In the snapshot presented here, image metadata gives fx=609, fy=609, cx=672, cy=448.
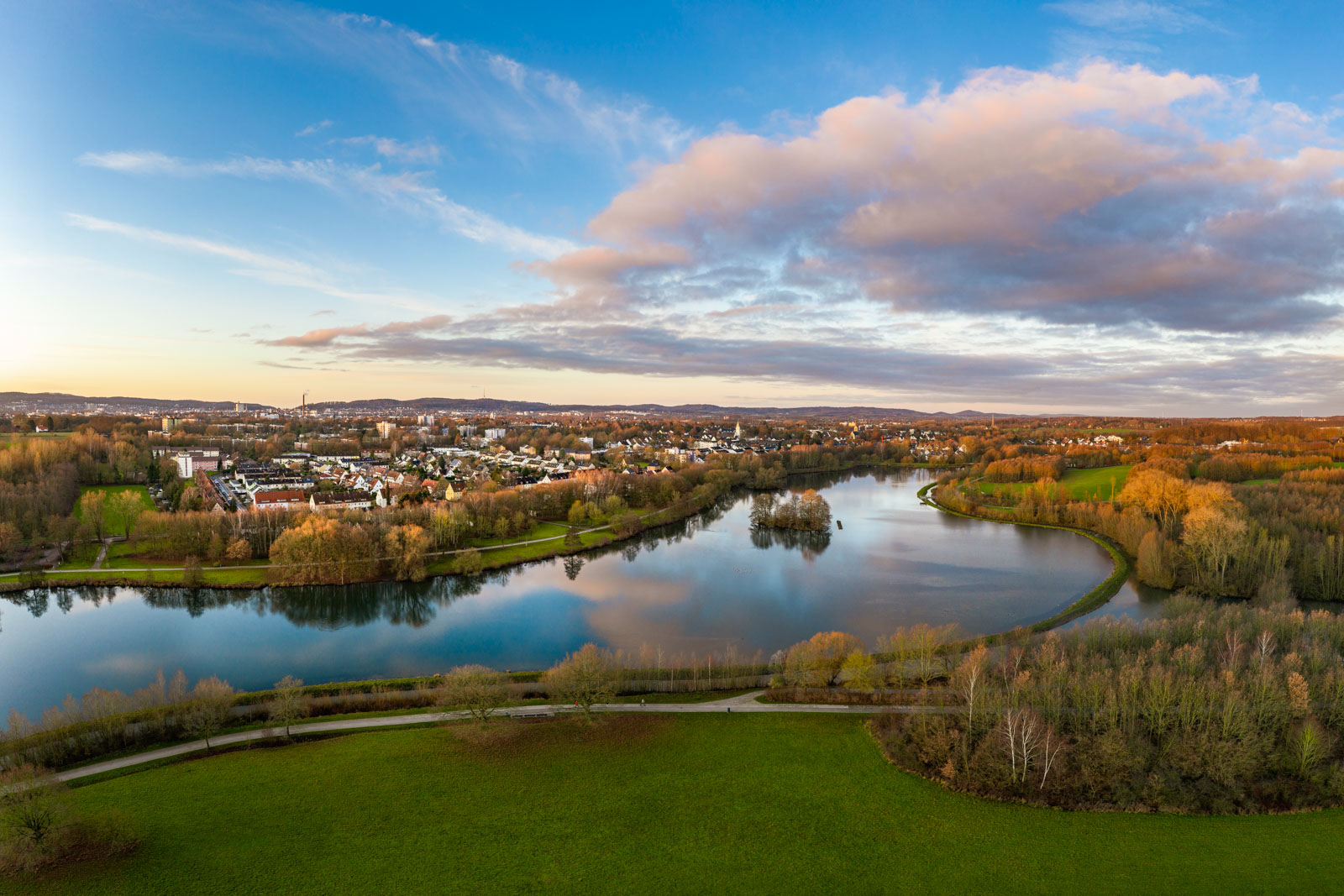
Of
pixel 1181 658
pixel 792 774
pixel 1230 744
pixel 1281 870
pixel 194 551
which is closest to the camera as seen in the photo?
pixel 1281 870

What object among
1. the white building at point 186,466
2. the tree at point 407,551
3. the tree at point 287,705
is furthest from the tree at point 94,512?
the tree at point 287,705

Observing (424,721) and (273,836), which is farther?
(424,721)

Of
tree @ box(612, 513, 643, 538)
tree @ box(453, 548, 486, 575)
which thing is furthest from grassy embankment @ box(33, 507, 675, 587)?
tree @ box(612, 513, 643, 538)

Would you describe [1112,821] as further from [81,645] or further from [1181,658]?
[81,645]

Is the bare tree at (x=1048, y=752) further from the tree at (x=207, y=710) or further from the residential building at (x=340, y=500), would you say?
the residential building at (x=340, y=500)

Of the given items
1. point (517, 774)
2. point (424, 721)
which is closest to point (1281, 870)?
point (517, 774)

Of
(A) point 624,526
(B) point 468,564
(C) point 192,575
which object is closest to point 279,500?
(C) point 192,575

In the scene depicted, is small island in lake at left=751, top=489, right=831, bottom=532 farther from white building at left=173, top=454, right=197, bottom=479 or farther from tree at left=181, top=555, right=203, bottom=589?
white building at left=173, top=454, right=197, bottom=479

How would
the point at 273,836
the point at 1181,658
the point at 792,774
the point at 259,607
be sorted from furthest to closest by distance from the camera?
the point at 259,607 → the point at 1181,658 → the point at 792,774 → the point at 273,836
